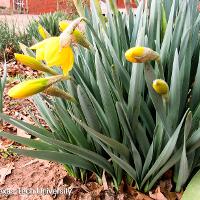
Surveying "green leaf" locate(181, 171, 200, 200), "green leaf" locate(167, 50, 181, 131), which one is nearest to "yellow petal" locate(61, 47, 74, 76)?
"green leaf" locate(167, 50, 181, 131)

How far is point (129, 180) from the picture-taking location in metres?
1.31

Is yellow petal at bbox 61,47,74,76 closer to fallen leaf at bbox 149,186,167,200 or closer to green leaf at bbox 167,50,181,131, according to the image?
green leaf at bbox 167,50,181,131

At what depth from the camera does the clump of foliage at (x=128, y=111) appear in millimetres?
1064

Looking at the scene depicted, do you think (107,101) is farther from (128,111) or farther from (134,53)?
(134,53)

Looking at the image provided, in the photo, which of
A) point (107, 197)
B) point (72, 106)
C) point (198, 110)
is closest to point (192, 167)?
point (198, 110)

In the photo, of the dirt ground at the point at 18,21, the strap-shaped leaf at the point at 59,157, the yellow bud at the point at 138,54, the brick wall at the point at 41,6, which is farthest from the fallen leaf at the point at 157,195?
the brick wall at the point at 41,6

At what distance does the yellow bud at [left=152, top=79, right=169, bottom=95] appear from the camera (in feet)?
3.02

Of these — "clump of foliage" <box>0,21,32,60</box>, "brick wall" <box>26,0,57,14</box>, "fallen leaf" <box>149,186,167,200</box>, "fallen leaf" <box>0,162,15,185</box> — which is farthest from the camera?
"brick wall" <box>26,0,57,14</box>

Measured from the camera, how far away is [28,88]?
940 millimetres

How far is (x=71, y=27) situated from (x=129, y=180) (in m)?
0.67

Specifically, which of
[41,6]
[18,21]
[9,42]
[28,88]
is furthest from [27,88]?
[41,6]

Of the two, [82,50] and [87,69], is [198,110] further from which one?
[82,50]

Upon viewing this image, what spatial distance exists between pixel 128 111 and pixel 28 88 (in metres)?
0.38

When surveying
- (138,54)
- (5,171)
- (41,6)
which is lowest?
(5,171)
